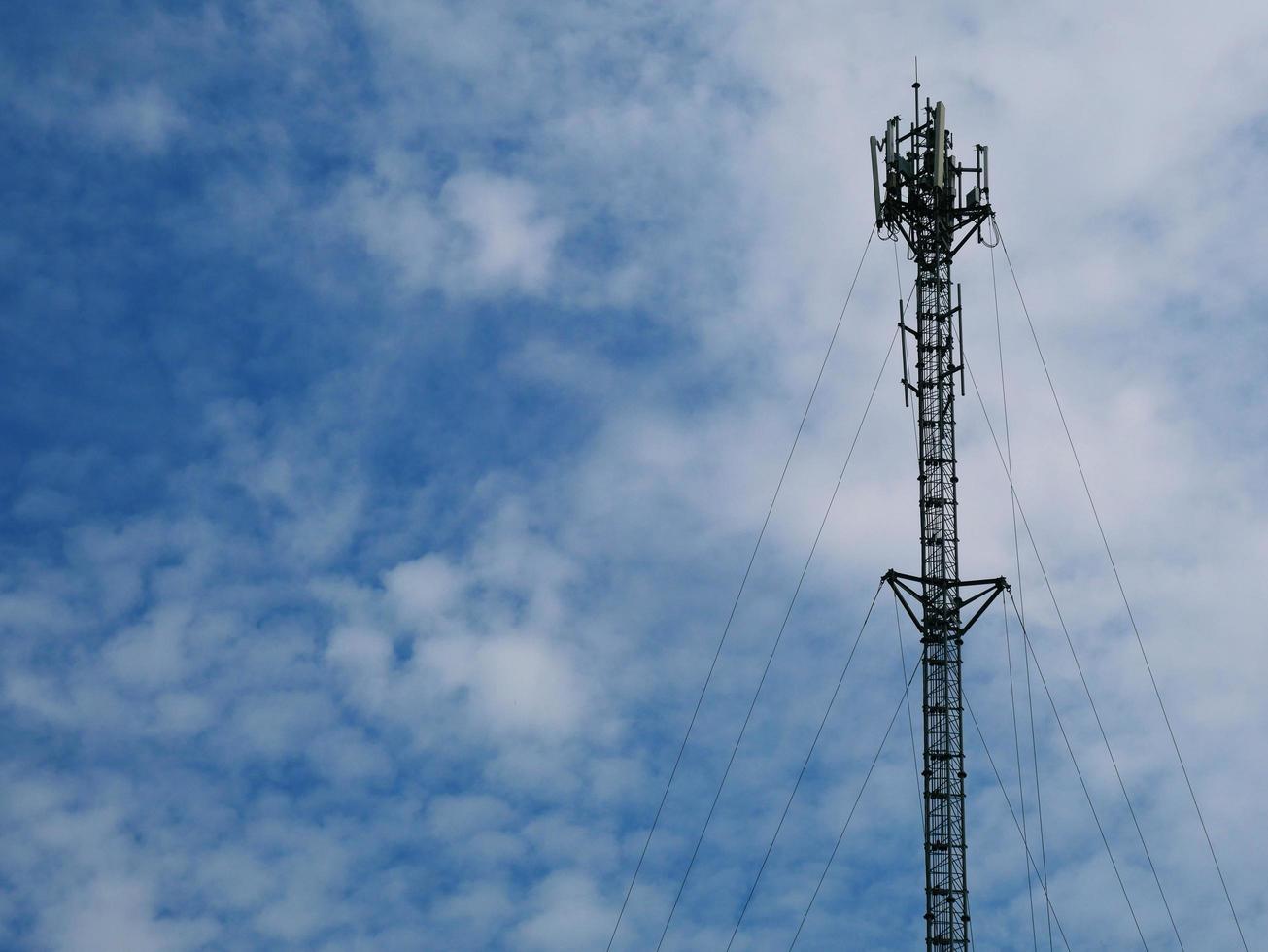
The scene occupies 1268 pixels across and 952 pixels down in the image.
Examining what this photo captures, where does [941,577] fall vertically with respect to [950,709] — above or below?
above

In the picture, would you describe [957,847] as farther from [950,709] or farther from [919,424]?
[919,424]

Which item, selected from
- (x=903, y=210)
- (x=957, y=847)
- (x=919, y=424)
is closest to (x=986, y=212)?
(x=903, y=210)

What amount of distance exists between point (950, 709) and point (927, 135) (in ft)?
73.1

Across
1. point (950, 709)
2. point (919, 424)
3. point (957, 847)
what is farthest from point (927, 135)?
point (957, 847)

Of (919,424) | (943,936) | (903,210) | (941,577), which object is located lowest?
(943,936)

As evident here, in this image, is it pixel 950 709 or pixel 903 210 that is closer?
pixel 950 709

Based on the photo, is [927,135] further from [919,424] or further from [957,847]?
[957,847]

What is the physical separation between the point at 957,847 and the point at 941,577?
9.60 m

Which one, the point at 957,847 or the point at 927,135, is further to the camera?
the point at 927,135

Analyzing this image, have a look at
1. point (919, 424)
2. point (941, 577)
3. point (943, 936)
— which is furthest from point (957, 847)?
point (919, 424)

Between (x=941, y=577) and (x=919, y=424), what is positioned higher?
(x=919, y=424)

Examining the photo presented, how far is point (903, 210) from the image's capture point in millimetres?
77250

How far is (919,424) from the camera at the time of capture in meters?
74.9

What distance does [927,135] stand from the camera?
77.4 meters
